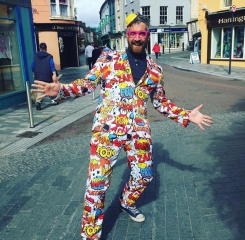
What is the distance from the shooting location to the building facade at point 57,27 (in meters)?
22.1

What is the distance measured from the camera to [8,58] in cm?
934

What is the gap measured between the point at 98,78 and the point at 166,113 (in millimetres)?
766

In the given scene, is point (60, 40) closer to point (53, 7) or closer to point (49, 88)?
point (53, 7)

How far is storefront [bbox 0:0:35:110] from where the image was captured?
352 inches

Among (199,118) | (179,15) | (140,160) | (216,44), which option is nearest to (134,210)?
(140,160)

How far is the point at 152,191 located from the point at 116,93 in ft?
5.61

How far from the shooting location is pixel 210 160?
14.4 ft

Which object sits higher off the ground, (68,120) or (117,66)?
(117,66)

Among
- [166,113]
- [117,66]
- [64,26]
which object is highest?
[64,26]

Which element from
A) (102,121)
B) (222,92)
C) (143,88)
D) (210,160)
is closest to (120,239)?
(102,121)

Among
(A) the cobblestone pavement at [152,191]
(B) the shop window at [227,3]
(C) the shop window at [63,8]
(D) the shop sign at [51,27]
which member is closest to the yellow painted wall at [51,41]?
(D) the shop sign at [51,27]

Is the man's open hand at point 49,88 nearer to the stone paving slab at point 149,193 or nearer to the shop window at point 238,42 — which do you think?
the stone paving slab at point 149,193

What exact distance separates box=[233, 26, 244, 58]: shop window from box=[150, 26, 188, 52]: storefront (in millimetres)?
20814

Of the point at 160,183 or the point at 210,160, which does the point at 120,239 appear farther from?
the point at 210,160
